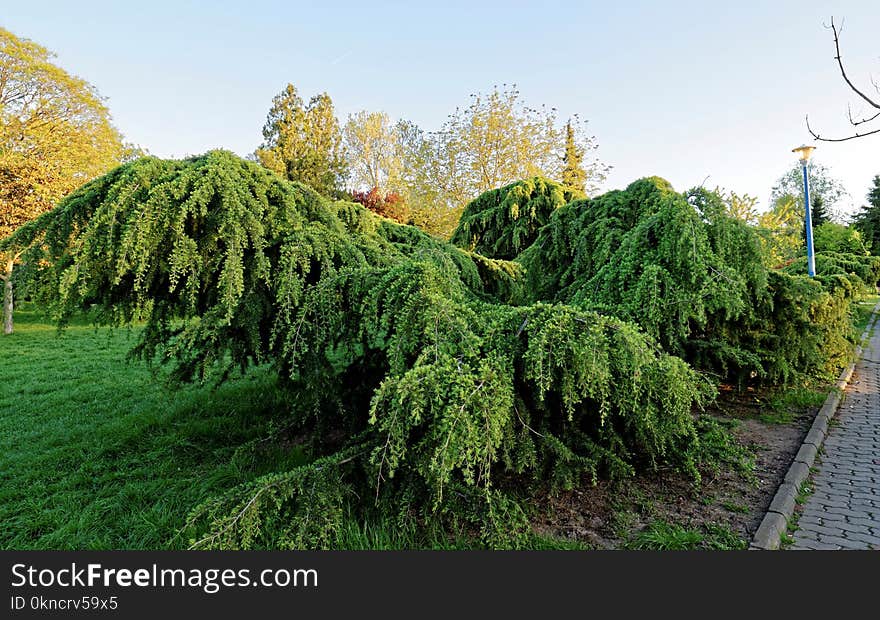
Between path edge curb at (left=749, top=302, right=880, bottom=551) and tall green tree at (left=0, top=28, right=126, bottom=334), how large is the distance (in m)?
15.5

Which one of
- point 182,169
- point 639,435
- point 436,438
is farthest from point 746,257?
point 182,169

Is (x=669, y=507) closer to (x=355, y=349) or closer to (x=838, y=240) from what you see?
(x=355, y=349)

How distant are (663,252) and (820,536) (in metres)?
2.06

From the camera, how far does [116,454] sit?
4566 mm

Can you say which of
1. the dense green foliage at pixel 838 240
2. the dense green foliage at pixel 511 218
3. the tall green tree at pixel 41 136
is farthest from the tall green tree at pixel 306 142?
the dense green foliage at pixel 838 240

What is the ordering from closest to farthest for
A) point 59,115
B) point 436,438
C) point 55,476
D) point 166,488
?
point 436,438, point 166,488, point 55,476, point 59,115

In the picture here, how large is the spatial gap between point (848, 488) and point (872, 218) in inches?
1452

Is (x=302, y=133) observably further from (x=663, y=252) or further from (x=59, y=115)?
(x=663, y=252)

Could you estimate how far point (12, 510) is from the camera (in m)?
3.54

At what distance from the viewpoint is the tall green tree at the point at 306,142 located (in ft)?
89.5

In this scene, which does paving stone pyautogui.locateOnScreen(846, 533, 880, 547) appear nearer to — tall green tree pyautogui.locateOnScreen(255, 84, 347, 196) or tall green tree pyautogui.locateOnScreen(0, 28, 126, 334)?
tall green tree pyautogui.locateOnScreen(0, 28, 126, 334)

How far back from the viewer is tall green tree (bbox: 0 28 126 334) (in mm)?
12383

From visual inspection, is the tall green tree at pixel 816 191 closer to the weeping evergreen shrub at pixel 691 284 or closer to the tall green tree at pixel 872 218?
the tall green tree at pixel 872 218

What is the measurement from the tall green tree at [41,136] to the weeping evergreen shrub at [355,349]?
11.8 metres
